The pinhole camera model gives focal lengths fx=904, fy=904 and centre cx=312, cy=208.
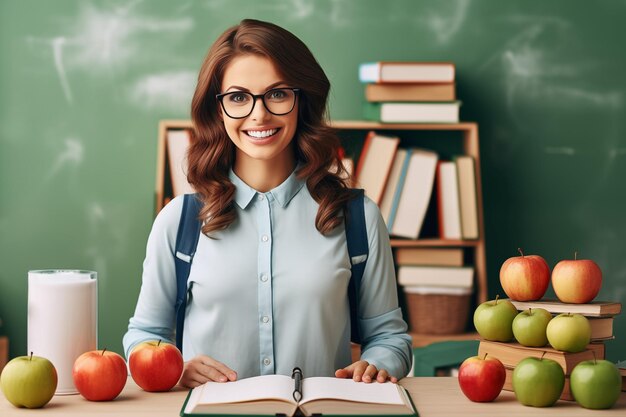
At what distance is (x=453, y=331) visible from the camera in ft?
11.9

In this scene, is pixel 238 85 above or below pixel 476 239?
above

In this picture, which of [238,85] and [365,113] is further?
[365,113]

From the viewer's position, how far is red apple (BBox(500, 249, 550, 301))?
1766 millimetres

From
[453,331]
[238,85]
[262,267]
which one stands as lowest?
[453,331]

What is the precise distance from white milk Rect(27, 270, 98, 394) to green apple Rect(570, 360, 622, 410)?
2.97ft

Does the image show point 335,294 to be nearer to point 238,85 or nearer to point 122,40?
point 238,85

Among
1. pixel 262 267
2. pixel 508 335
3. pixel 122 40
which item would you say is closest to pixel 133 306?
pixel 122 40

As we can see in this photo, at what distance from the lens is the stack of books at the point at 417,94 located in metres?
3.56

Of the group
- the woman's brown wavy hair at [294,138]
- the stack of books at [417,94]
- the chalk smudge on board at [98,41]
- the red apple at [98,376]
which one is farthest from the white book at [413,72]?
the red apple at [98,376]

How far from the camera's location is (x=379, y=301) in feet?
6.36

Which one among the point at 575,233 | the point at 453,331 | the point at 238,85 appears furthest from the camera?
the point at 575,233

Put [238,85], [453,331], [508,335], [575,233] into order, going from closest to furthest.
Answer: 1. [508,335]
2. [238,85]
3. [453,331]
4. [575,233]

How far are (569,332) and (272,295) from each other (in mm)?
602

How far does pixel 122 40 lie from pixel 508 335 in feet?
8.36
